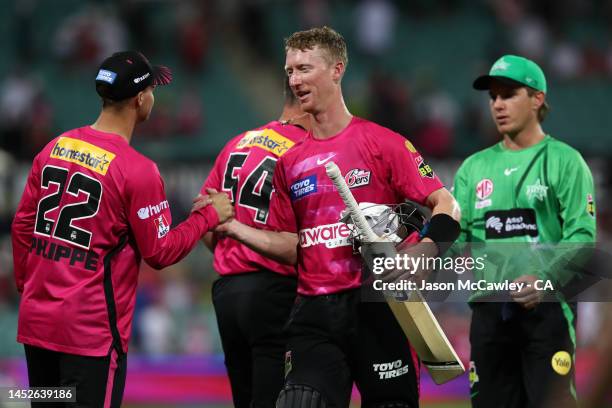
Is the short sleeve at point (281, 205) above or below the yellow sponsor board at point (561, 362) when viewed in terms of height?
above

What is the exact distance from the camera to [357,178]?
5.82m

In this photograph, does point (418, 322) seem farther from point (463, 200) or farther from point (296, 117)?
point (296, 117)

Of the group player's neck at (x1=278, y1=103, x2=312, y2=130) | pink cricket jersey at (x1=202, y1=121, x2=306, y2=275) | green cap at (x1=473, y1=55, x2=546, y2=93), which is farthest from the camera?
green cap at (x1=473, y1=55, x2=546, y2=93)

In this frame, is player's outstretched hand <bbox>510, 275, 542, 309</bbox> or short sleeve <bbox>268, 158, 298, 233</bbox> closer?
short sleeve <bbox>268, 158, 298, 233</bbox>

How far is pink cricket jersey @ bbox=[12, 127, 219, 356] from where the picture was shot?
5.60 meters

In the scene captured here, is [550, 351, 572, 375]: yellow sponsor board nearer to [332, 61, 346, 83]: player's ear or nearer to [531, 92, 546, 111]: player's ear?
[531, 92, 546, 111]: player's ear

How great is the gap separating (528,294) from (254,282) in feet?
5.53

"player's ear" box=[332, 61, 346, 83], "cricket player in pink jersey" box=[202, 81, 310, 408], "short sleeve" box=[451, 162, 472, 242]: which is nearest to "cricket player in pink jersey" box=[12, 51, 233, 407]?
"cricket player in pink jersey" box=[202, 81, 310, 408]

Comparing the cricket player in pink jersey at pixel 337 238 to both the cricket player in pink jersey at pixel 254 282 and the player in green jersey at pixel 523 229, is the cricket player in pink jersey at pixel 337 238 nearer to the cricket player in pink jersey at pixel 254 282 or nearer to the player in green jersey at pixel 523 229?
the cricket player in pink jersey at pixel 254 282

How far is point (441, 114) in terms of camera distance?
17.2 meters

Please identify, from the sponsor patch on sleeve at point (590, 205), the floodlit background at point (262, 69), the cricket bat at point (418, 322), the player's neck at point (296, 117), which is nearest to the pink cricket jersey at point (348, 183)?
the cricket bat at point (418, 322)

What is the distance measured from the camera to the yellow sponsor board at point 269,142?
265 inches

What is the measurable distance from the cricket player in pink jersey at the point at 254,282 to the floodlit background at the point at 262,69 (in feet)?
26.1

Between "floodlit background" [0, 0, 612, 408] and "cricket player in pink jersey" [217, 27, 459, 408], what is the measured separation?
8.94 metres
